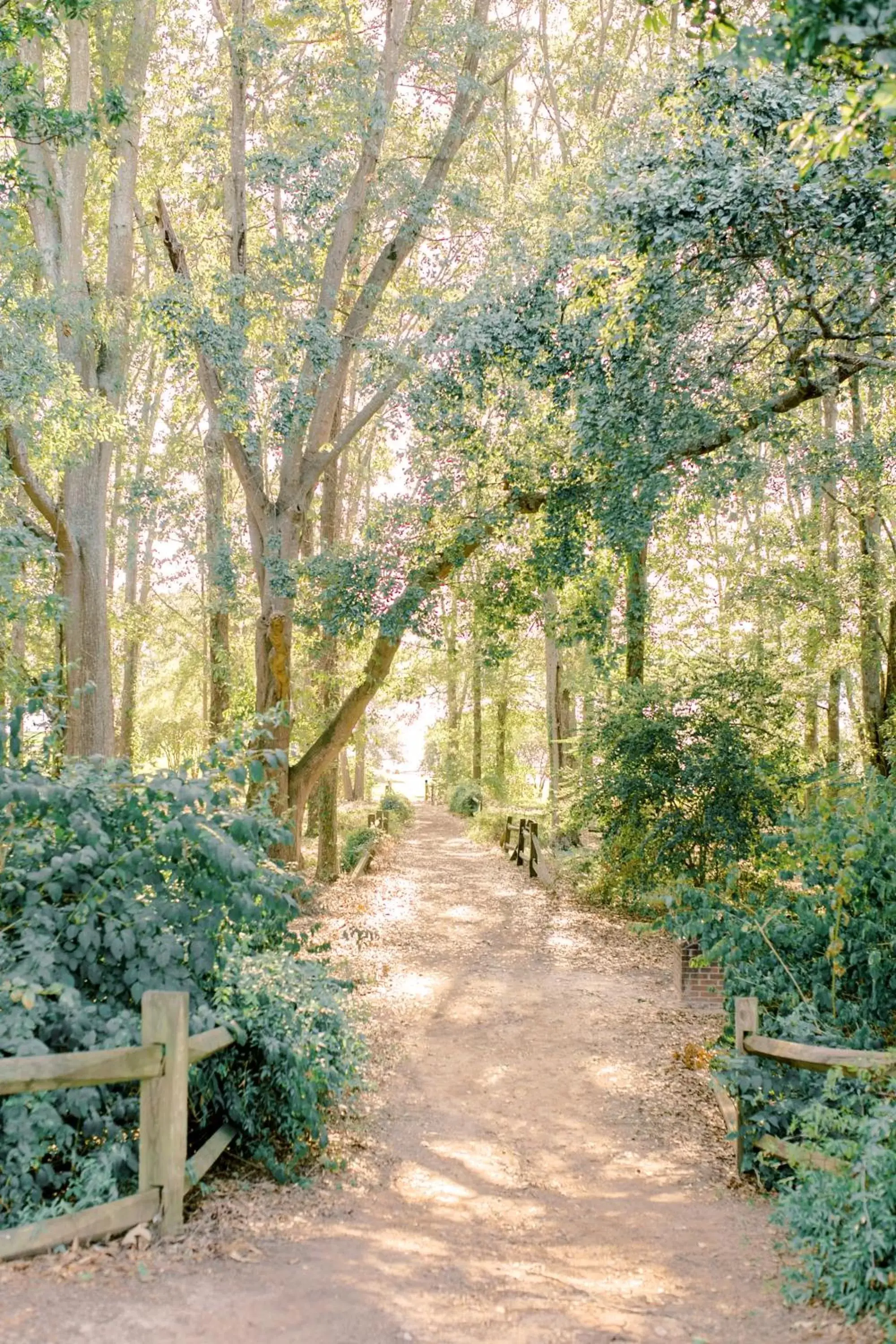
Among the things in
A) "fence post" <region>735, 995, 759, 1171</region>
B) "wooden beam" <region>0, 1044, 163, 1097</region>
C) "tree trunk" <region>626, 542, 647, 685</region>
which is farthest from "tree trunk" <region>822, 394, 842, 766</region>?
"wooden beam" <region>0, 1044, 163, 1097</region>

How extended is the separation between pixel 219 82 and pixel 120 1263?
606 inches

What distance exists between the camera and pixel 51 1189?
436 cm

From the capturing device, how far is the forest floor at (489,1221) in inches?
138

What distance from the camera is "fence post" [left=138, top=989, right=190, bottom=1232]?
4.11 m

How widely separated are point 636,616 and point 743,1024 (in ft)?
32.6

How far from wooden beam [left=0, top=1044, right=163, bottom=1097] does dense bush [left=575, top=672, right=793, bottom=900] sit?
352 inches

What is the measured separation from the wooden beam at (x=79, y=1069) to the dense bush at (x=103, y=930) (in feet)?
0.82

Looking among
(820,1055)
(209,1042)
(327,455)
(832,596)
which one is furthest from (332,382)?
(820,1055)

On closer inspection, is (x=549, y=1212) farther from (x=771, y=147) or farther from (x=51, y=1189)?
(x=771, y=147)

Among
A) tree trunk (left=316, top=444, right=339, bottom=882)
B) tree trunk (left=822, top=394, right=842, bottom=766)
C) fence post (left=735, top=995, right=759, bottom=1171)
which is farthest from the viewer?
tree trunk (left=822, top=394, right=842, bottom=766)

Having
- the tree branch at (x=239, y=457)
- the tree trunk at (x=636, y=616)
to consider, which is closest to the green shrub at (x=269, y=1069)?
the tree branch at (x=239, y=457)

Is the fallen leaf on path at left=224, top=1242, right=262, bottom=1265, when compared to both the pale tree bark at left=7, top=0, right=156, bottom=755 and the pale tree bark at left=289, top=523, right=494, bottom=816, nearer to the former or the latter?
the pale tree bark at left=7, top=0, right=156, bottom=755

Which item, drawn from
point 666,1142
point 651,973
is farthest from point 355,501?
point 666,1142

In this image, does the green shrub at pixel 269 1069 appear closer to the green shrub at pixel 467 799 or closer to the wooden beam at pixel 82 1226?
the wooden beam at pixel 82 1226
